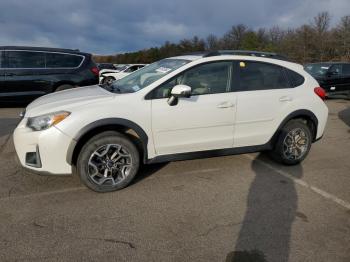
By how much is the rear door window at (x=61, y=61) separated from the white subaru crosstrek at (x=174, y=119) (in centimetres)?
495

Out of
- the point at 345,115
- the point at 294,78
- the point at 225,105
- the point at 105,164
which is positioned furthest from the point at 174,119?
the point at 345,115

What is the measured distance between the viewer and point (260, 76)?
177 inches

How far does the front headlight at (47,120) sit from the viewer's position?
11.5 feet

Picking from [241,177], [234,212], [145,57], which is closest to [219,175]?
[241,177]

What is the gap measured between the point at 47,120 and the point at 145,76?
4.93 ft

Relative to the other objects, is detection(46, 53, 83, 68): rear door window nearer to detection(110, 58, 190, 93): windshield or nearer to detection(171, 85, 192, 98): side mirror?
detection(110, 58, 190, 93): windshield

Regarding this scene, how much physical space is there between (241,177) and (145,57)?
6721 centimetres

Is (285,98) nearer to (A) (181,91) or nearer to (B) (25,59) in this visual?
(A) (181,91)

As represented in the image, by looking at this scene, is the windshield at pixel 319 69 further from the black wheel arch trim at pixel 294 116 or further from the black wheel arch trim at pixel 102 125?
the black wheel arch trim at pixel 102 125

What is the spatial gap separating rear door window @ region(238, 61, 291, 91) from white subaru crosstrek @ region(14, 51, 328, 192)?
1 centimetres

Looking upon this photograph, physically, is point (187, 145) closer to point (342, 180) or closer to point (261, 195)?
point (261, 195)

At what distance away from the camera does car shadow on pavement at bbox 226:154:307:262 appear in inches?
109

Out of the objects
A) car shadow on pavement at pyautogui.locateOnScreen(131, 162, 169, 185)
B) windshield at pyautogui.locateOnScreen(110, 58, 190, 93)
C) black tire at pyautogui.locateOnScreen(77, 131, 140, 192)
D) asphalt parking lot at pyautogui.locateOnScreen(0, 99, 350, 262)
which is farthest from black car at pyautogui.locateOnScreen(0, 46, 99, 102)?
black tire at pyautogui.locateOnScreen(77, 131, 140, 192)

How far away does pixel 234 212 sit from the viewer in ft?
11.3
